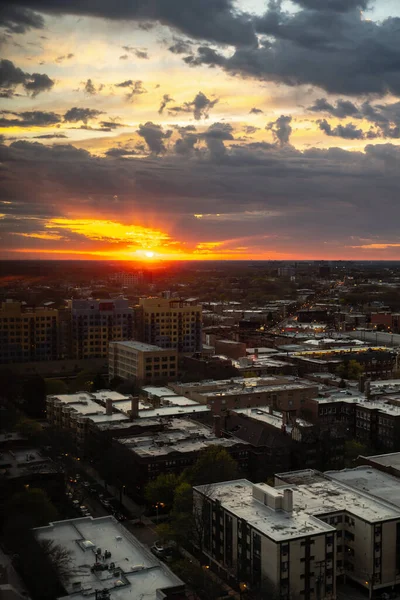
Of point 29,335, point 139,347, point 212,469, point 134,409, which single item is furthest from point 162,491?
point 139,347

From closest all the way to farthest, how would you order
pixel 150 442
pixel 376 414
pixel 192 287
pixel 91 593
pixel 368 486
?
1. pixel 91 593
2. pixel 368 486
3. pixel 150 442
4. pixel 376 414
5. pixel 192 287

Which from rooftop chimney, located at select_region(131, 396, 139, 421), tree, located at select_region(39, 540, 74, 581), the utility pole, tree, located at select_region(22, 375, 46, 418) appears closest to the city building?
rooftop chimney, located at select_region(131, 396, 139, 421)

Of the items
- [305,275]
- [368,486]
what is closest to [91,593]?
[368,486]

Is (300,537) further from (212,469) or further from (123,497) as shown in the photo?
(123,497)

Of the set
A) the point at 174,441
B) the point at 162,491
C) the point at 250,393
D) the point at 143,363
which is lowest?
the point at 162,491

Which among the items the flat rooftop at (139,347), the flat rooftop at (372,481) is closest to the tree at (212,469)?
the flat rooftop at (372,481)

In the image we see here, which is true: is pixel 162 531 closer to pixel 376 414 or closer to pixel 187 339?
pixel 376 414

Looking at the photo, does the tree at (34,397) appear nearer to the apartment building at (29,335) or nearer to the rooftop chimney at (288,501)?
the apartment building at (29,335)
